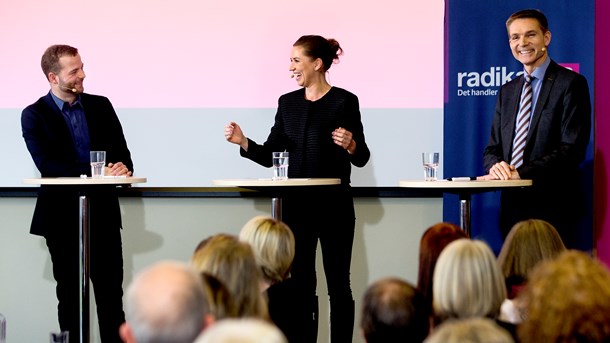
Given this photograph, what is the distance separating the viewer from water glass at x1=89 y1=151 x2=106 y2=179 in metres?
4.24

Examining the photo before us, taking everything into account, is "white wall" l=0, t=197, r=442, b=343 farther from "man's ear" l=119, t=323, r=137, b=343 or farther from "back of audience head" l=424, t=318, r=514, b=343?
"back of audience head" l=424, t=318, r=514, b=343

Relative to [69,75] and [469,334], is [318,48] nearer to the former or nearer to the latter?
[69,75]

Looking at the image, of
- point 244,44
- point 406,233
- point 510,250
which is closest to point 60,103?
point 244,44

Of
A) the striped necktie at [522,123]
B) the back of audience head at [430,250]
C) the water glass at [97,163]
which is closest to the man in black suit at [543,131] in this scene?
the striped necktie at [522,123]

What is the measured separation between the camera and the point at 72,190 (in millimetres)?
4594

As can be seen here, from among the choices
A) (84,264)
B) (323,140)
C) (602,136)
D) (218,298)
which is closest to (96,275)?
(84,264)

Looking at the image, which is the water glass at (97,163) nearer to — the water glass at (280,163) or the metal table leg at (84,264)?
the metal table leg at (84,264)

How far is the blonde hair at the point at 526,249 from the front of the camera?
3.03 meters

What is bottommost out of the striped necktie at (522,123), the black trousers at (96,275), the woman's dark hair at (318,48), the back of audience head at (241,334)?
the black trousers at (96,275)

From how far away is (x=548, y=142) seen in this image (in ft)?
14.2

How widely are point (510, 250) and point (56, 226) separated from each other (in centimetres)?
246

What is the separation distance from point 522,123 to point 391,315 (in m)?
2.55

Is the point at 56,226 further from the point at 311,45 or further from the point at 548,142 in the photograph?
the point at 548,142

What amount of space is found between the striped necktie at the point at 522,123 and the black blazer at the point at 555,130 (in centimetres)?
2
